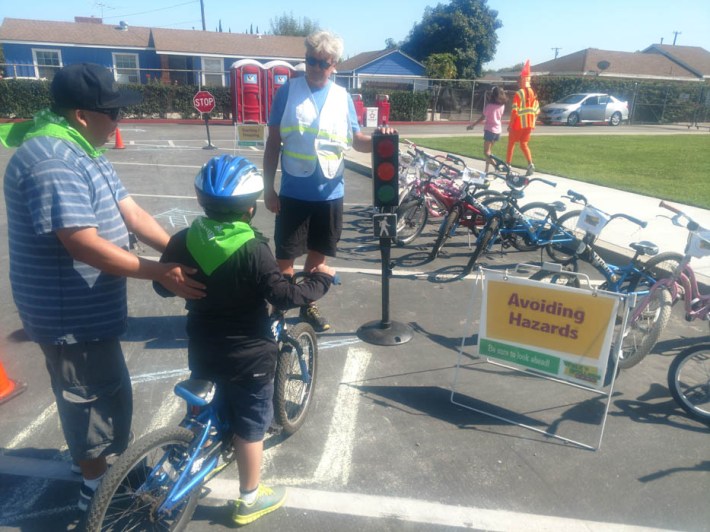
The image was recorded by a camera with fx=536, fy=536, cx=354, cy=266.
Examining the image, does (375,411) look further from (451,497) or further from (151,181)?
(151,181)

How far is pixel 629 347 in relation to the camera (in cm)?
414

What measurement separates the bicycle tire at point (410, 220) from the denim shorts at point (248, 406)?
485 cm

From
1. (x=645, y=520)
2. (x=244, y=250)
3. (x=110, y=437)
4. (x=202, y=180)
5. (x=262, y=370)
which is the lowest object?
(x=645, y=520)

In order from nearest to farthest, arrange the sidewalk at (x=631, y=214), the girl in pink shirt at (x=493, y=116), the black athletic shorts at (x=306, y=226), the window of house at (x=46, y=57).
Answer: the black athletic shorts at (x=306, y=226) < the sidewalk at (x=631, y=214) < the girl in pink shirt at (x=493, y=116) < the window of house at (x=46, y=57)

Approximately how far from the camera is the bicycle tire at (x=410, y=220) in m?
7.14

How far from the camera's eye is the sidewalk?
6.80 metres

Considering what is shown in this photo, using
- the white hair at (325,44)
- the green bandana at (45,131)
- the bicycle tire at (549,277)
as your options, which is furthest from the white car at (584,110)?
the green bandana at (45,131)

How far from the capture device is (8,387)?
11.8ft

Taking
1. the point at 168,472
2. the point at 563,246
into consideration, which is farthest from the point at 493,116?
the point at 168,472

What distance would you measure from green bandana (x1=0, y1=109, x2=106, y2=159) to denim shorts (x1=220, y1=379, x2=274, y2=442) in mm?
1156

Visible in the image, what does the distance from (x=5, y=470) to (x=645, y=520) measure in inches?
134

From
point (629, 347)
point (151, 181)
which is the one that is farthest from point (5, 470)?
point (151, 181)

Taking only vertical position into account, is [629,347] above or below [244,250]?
below

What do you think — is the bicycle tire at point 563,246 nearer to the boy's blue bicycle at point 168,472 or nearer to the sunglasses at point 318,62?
the sunglasses at point 318,62
